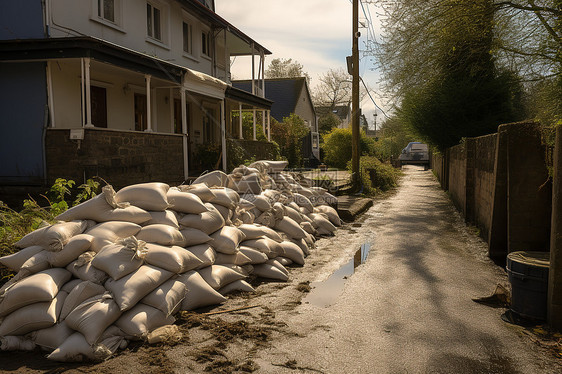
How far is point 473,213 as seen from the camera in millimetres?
9234

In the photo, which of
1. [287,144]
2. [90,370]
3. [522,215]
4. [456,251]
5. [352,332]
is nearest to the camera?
[90,370]

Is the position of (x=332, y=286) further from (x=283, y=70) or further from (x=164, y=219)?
(x=283, y=70)

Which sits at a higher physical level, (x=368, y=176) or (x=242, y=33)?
(x=242, y=33)

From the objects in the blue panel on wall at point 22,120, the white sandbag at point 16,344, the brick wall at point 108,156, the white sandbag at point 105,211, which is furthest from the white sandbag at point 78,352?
the blue panel on wall at point 22,120

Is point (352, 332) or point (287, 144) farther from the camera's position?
point (287, 144)

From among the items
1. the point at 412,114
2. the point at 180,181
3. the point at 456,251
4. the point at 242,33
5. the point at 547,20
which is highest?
the point at 242,33

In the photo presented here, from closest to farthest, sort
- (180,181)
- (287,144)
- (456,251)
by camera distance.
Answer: (456,251) → (180,181) → (287,144)

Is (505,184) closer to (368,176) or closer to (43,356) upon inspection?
(43,356)

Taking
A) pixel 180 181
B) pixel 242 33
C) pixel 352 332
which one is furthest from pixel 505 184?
pixel 242 33

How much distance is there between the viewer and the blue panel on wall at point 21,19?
1002 centimetres

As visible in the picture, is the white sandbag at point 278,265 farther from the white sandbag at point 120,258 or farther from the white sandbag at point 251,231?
the white sandbag at point 120,258

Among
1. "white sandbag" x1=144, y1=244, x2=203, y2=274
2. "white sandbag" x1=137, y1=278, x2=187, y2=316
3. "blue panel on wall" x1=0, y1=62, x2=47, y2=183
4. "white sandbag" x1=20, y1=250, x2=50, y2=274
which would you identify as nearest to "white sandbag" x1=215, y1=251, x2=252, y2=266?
"white sandbag" x1=144, y1=244, x2=203, y2=274

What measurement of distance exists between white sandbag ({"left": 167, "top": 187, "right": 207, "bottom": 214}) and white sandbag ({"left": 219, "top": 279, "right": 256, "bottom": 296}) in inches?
34.3

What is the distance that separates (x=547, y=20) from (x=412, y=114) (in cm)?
819
